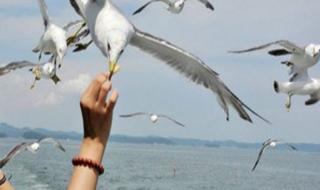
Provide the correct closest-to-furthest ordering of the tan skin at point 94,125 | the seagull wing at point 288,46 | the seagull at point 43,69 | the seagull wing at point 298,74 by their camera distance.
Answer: the tan skin at point 94,125 < the seagull at point 43,69 < the seagull wing at point 298,74 < the seagull wing at point 288,46

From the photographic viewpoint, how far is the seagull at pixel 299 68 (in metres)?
7.31

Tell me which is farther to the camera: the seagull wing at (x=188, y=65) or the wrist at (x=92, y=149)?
the seagull wing at (x=188, y=65)

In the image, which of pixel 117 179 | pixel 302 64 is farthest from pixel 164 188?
pixel 302 64

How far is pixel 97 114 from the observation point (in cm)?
218

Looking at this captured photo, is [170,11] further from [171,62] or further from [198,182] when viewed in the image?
[198,182]

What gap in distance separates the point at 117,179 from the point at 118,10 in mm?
51830

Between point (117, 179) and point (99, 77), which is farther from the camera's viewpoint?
point (117, 179)

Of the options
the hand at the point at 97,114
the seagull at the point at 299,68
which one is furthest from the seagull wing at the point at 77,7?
the seagull at the point at 299,68

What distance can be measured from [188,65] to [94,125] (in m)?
2.68

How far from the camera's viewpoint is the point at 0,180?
2346 mm

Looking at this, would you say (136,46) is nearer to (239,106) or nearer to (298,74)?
(239,106)

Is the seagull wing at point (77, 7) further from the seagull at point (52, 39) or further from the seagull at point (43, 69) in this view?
the seagull at point (52, 39)

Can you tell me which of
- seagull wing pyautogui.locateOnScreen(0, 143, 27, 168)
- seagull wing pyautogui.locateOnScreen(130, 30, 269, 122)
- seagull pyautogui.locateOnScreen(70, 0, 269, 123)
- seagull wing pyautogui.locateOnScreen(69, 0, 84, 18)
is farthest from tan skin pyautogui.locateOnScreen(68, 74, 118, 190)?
seagull wing pyautogui.locateOnScreen(0, 143, 27, 168)

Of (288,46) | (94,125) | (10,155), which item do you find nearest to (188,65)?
(94,125)
